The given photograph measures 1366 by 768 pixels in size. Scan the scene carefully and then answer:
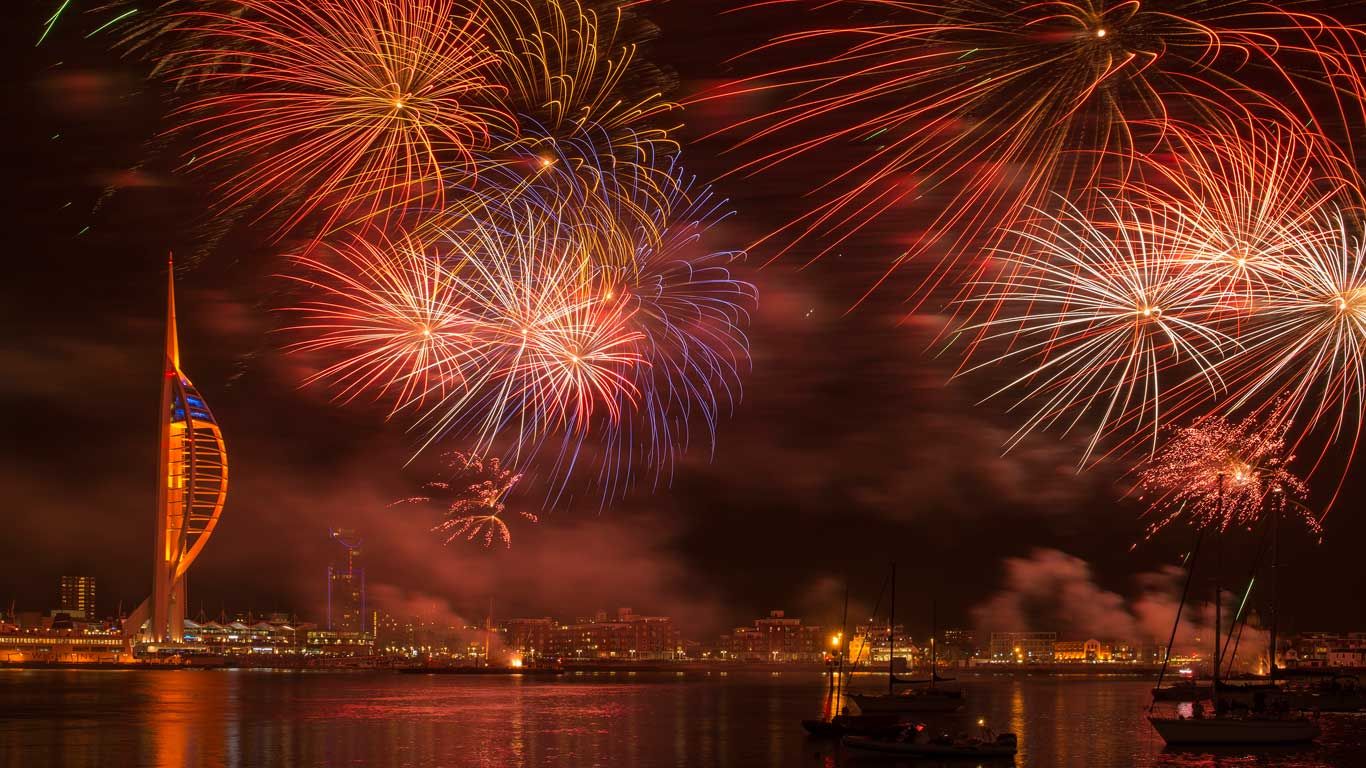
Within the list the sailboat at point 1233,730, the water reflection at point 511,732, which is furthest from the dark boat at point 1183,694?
the sailboat at point 1233,730

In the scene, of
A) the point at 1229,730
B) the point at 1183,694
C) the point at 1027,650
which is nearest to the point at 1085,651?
the point at 1027,650

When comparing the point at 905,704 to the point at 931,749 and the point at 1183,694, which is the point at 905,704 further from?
the point at 1183,694

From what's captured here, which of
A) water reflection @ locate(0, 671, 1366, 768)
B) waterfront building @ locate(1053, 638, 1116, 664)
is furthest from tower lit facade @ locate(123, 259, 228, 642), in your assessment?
waterfront building @ locate(1053, 638, 1116, 664)

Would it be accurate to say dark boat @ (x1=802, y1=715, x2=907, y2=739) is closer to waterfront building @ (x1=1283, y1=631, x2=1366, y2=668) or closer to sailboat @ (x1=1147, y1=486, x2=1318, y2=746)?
sailboat @ (x1=1147, y1=486, x2=1318, y2=746)

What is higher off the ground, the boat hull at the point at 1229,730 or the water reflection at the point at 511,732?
the boat hull at the point at 1229,730

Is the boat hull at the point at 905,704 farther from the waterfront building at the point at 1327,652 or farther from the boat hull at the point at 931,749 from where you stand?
the waterfront building at the point at 1327,652

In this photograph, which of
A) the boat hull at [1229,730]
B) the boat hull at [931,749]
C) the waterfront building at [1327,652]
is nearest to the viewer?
the boat hull at [931,749]

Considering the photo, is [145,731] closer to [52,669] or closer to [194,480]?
[194,480]
